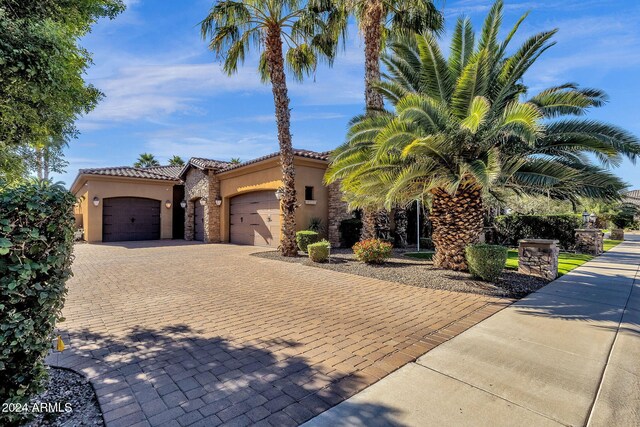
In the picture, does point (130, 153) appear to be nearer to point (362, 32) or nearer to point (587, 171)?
point (362, 32)

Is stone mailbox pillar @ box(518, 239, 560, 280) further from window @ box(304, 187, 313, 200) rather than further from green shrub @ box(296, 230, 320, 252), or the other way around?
window @ box(304, 187, 313, 200)

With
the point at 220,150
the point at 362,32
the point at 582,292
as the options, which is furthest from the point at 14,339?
the point at 220,150

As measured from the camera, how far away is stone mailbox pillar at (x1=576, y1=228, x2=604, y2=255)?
46.8 ft

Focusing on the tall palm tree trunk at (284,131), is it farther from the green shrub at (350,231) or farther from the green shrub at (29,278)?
the green shrub at (29,278)

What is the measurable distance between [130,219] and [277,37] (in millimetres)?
16480

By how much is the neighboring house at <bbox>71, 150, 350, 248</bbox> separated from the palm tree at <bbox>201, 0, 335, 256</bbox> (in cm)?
226

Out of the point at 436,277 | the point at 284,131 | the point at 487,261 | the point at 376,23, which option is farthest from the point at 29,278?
the point at 376,23

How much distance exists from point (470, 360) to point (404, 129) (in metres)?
5.49

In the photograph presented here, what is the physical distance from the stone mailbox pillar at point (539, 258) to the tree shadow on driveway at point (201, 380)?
7.67 m

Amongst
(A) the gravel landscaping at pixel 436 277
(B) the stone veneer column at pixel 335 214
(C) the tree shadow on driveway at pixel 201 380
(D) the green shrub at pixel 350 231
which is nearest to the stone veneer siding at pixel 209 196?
(B) the stone veneer column at pixel 335 214

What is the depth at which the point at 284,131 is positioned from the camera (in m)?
12.5

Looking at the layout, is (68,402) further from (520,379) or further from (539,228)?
(539,228)

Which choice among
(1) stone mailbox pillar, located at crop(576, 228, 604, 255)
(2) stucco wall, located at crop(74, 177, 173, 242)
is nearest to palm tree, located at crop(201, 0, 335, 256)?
(2) stucco wall, located at crop(74, 177, 173, 242)

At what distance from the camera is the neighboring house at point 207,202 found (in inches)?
619
